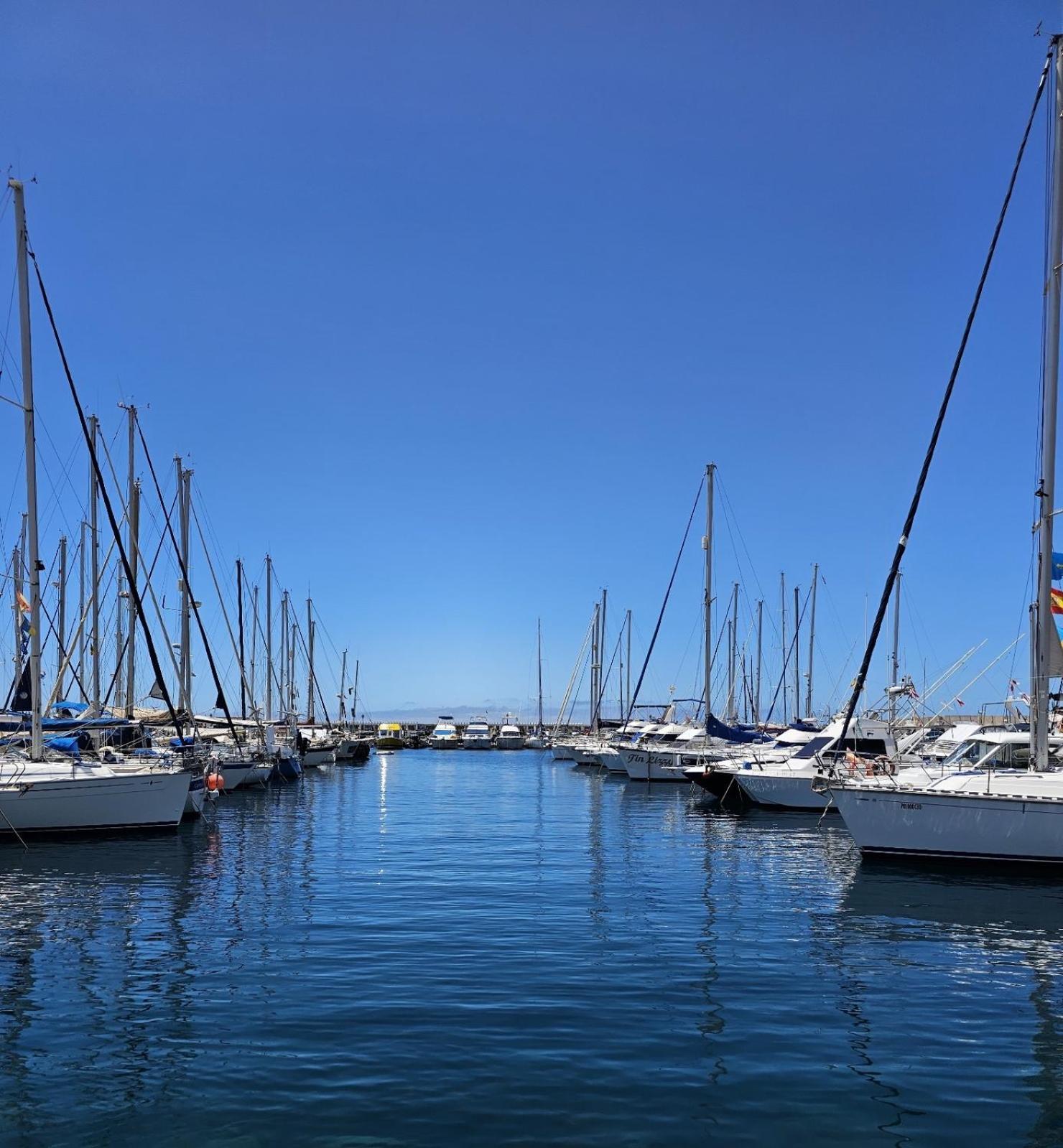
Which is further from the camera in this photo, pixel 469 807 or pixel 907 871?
pixel 469 807

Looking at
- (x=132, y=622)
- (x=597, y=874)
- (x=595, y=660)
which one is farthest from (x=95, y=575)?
(x=595, y=660)

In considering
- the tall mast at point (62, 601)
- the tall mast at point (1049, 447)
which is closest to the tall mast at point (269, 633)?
the tall mast at point (62, 601)

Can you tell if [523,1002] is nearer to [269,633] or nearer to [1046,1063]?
[1046,1063]

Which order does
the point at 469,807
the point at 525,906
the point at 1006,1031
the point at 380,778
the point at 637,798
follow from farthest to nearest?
the point at 380,778, the point at 637,798, the point at 469,807, the point at 525,906, the point at 1006,1031

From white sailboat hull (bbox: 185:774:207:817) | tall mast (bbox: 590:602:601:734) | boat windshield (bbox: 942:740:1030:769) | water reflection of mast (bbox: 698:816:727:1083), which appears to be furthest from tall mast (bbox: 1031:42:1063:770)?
tall mast (bbox: 590:602:601:734)

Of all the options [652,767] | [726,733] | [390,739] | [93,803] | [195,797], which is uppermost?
[726,733]

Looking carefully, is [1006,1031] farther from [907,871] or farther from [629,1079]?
[907,871]

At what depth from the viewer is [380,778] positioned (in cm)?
6106

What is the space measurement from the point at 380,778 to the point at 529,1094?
172ft

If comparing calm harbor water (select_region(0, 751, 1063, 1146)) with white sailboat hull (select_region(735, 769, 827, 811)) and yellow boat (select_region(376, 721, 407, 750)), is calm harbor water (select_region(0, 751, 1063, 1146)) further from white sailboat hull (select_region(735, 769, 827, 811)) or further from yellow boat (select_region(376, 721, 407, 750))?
yellow boat (select_region(376, 721, 407, 750))

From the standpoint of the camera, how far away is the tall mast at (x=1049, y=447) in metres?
24.0

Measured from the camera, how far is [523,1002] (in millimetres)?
12906

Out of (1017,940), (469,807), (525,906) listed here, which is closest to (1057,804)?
(1017,940)

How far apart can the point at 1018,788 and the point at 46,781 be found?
958 inches
